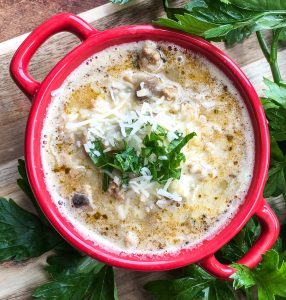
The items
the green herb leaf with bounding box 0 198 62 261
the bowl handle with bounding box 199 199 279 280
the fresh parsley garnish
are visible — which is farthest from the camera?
the green herb leaf with bounding box 0 198 62 261

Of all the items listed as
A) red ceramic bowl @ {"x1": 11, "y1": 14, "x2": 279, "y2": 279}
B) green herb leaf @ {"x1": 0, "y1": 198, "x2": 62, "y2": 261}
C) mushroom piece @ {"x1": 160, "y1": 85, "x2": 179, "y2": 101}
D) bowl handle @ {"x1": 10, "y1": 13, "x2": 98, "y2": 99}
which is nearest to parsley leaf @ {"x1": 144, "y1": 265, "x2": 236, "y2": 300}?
red ceramic bowl @ {"x1": 11, "y1": 14, "x2": 279, "y2": 279}

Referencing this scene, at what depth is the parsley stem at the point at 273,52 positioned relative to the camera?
1.84 m

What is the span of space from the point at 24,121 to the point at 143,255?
53 centimetres

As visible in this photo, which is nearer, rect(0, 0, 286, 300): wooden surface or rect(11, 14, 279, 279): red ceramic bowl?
rect(11, 14, 279, 279): red ceramic bowl

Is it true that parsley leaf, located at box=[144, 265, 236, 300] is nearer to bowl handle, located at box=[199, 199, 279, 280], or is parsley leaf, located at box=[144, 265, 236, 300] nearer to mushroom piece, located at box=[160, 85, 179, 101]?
bowl handle, located at box=[199, 199, 279, 280]

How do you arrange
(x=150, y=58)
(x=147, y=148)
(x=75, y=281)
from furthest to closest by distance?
(x=75, y=281) < (x=150, y=58) < (x=147, y=148)

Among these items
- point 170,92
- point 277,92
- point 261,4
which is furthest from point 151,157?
point 261,4

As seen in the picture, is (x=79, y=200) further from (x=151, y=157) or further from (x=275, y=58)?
(x=275, y=58)

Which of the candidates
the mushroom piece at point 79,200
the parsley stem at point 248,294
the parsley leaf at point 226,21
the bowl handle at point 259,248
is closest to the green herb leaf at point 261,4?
the parsley leaf at point 226,21

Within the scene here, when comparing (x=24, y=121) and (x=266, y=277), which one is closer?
(x=266, y=277)

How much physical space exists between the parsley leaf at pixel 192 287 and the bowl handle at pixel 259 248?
0.14 m

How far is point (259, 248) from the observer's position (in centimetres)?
171

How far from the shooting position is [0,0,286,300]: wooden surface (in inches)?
73.2

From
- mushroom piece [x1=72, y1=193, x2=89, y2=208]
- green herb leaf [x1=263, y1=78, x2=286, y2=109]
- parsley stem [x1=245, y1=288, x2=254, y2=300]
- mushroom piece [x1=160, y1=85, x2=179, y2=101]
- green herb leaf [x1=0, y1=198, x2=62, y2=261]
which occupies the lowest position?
parsley stem [x1=245, y1=288, x2=254, y2=300]
